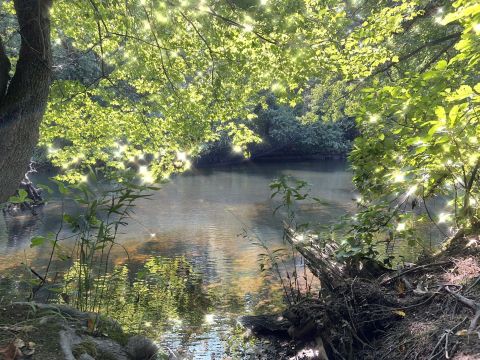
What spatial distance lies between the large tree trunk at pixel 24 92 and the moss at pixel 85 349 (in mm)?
2142

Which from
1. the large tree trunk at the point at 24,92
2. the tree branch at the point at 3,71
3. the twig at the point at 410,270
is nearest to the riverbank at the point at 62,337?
the large tree trunk at the point at 24,92

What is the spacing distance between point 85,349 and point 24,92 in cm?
288

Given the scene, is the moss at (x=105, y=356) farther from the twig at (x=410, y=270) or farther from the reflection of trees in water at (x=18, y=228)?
the reflection of trees in water at (x=18, y=228)

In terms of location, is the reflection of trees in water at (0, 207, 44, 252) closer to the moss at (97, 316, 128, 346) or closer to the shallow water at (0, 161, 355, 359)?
the shallow water at (0, 161, 355, 359)

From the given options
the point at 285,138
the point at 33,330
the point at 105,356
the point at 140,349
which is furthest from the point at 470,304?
the point at 285,138

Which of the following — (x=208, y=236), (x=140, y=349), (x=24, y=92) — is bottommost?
(x=208, y=236)

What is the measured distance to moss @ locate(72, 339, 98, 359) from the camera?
114 inches

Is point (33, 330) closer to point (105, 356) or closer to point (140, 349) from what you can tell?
point (105, 356)

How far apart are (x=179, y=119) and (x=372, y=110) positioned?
17.9 ft

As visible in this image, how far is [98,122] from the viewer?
10180 millimetres

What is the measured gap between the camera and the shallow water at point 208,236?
664cm

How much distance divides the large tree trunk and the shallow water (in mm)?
1646

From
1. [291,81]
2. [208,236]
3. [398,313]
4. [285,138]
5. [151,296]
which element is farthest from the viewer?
[285,138]

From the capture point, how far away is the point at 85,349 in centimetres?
299
